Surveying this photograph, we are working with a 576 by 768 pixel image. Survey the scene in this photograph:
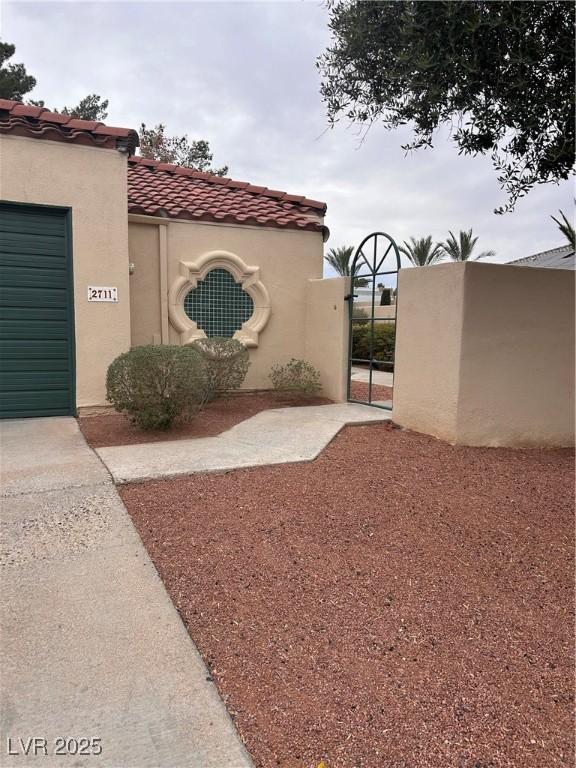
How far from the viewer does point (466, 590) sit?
3051mm

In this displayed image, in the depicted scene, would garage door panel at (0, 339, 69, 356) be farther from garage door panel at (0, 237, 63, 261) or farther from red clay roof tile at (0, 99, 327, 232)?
red clay roof tile at (0, 99, 327, 232)

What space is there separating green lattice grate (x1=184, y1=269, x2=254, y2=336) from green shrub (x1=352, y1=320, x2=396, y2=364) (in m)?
6.32

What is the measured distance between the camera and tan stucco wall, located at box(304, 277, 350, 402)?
8.77m

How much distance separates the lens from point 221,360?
8117 mm

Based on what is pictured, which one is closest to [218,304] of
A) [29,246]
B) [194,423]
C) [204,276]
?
[204,276]

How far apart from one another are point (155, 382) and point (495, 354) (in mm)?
4049

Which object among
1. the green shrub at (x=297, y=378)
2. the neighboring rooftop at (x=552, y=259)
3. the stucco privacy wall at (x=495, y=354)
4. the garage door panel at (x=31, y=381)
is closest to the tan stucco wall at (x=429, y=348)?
the stucco privacy wall at (x=495, y=354)

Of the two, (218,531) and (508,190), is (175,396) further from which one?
(508,190)

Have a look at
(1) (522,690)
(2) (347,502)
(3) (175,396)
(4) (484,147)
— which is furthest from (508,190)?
(1) (522,690)

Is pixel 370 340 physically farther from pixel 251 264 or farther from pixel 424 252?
pixel 424 252

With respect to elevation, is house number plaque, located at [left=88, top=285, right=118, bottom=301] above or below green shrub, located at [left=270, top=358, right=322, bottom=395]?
above

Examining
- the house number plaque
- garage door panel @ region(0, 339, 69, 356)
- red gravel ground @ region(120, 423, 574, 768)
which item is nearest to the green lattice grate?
the house number plaque

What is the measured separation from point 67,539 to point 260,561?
4.45ft

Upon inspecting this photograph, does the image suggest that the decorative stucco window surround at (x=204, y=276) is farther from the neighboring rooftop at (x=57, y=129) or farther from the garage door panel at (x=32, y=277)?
the neighboring rooftop at (x=57, y=129)
